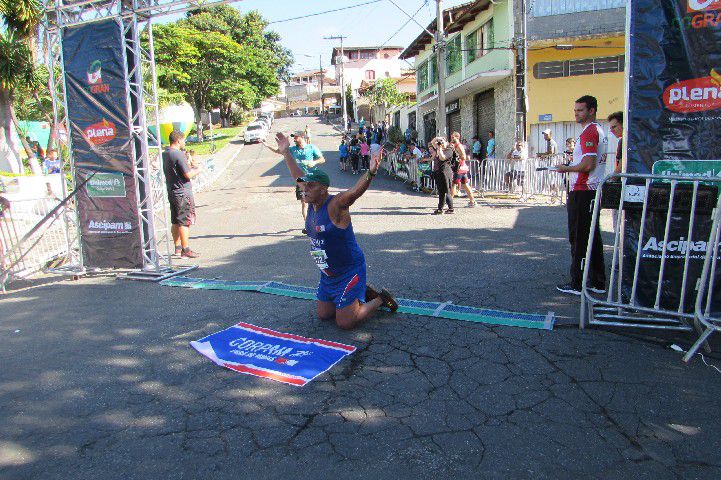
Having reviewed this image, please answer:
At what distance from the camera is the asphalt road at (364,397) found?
2.80 meters

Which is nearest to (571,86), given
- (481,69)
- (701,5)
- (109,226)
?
(481,69)

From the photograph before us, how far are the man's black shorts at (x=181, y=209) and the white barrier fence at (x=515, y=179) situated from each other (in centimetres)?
880

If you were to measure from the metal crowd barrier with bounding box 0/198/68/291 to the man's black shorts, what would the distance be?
159 centimetres

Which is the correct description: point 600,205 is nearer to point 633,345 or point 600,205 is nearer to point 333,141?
point 633,345

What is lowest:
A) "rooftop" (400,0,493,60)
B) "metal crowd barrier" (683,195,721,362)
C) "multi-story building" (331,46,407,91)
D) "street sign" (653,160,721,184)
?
"metal crowd barrier" (683,195,721,362)

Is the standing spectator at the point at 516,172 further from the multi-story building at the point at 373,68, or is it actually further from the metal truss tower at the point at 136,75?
the multi-story building at the point at 373,68

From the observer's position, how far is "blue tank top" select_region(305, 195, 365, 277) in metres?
4.61

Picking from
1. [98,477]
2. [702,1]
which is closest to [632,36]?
[702,1]

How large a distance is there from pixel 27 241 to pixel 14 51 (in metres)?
13.1

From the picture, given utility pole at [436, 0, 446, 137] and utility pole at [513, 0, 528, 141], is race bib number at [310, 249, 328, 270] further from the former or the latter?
utility pole at [513, 0, 528, 141]

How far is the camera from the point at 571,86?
17844 millimetres

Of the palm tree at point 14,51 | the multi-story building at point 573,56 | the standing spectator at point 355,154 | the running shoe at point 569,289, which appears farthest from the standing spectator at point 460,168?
the palm tree at point 14,51

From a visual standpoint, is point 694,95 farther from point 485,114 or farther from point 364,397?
point 485,114

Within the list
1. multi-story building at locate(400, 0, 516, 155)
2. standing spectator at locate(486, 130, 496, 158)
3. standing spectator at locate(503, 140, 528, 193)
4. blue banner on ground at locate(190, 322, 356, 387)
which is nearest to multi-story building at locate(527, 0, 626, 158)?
multi-story building at locate(400, 0, 516, 155)
